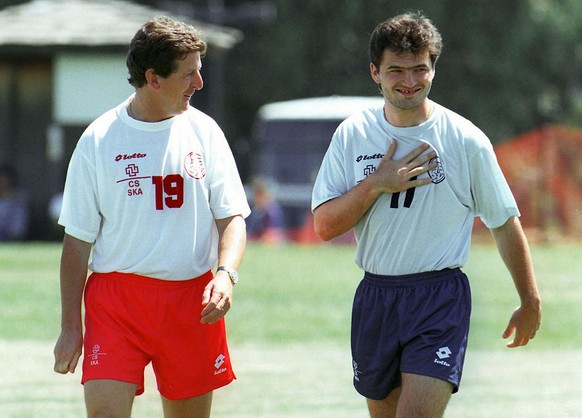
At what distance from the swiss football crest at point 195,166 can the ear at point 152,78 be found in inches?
13.7

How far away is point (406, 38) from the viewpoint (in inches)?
232

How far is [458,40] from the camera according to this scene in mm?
49688

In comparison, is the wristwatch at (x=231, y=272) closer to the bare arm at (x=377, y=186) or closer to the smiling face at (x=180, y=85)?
the bare arm at (x=377, y=186)

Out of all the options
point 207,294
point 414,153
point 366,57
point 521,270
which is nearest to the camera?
point 207,294

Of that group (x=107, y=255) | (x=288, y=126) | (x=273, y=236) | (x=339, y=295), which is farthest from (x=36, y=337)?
(x=288, y=126)

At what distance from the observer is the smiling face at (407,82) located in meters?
5.88

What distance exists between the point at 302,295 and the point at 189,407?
1226 centimetres

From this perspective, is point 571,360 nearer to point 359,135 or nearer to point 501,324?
point 501,324

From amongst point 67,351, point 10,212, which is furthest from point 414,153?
point 10,212

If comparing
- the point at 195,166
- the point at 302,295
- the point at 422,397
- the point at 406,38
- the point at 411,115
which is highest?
the point at 406,38

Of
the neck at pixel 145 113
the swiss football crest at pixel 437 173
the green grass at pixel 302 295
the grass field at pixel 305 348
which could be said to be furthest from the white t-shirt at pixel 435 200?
the green grass at pixel 302 295

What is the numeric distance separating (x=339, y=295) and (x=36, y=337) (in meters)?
5.44

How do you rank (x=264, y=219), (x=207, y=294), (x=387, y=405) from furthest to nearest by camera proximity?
(x=264, y=219), (x=387, y=405), (x=207, y=294)

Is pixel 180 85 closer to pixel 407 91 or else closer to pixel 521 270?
pixel 407 91
